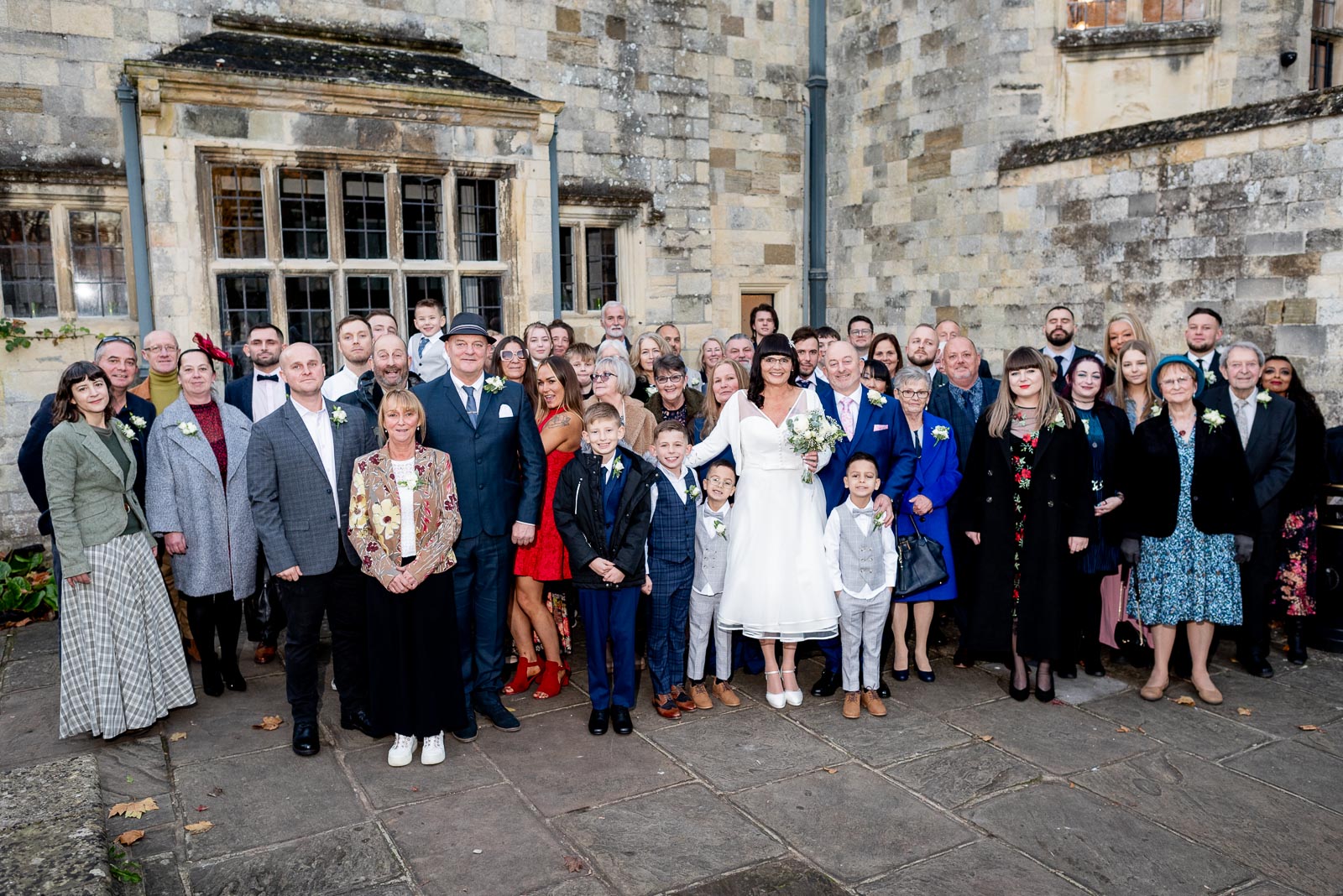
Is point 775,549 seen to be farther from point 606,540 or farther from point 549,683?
point 549,683

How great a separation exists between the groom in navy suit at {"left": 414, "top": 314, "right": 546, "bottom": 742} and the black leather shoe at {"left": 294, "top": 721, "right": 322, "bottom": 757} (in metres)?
0.69

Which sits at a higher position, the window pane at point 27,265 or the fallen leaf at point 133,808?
the window pane at point 27,265

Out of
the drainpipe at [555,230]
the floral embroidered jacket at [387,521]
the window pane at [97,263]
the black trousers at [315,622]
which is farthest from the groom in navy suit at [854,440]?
the window pane at [97,263]

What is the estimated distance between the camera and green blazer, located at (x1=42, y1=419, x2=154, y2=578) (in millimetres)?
4844

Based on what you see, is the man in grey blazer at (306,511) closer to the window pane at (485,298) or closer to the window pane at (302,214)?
the window pane at (302,214)

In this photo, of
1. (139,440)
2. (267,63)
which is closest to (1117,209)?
(267,63)

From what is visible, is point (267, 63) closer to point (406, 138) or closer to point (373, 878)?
point (406, 138)

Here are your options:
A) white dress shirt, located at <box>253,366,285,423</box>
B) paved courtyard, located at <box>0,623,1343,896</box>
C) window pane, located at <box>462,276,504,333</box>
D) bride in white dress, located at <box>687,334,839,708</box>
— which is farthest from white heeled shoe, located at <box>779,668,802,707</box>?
window pane, located at <box>462,276,504,333</box>

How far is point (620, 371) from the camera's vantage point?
602 cm

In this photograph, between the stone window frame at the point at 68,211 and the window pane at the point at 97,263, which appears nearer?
the stone window frame at the point at 68,211

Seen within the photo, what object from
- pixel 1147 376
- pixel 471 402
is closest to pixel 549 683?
pixel 471 402

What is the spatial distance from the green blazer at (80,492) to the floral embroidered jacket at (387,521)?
4.56 feet

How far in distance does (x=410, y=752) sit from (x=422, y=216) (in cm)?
580

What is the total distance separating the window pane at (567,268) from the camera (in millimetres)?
10547
